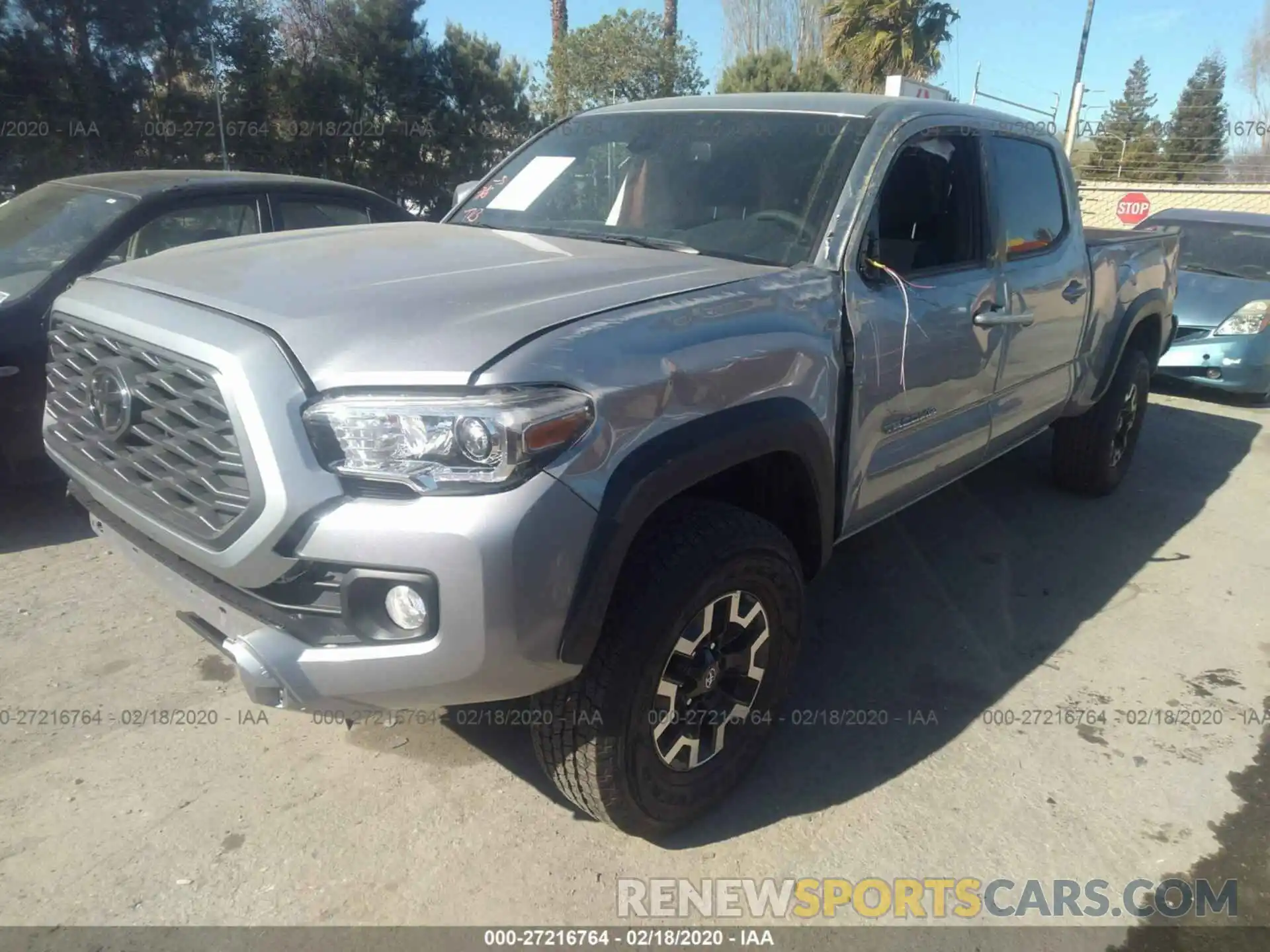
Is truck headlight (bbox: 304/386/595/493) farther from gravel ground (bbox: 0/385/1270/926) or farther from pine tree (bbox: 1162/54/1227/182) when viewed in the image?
pine tree (bbox: 1162/54/1227/182)

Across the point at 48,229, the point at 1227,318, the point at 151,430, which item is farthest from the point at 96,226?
the point at 1227,318

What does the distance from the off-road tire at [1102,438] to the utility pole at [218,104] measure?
→ 35.6 feet

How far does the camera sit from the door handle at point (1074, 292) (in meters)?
4.12

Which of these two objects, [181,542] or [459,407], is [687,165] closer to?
[459,407]

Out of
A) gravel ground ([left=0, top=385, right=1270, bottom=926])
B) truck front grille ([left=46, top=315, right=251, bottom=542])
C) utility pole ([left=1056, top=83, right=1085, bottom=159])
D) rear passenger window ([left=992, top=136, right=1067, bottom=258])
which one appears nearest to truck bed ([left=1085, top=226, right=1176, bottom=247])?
rear passenger window ([left=992, top=136, right=1067, bottom=258])

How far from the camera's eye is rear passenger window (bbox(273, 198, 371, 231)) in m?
5.32

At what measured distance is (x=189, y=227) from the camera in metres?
4.92

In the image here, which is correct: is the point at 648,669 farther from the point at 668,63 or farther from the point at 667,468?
the point at 668,63

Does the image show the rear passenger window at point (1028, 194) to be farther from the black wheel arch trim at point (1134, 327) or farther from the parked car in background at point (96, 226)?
the parked car in background at point (96, 226)

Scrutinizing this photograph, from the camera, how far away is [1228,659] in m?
3.73

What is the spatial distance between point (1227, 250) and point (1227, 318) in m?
1.22

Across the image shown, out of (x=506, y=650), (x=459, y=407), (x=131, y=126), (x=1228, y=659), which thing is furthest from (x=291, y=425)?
(x=131, y=126)

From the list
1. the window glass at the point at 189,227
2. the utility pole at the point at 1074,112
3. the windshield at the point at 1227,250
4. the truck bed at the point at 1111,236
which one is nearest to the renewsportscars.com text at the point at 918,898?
the truck bed at the point at 1111,236

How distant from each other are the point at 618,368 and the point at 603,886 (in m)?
1.34
